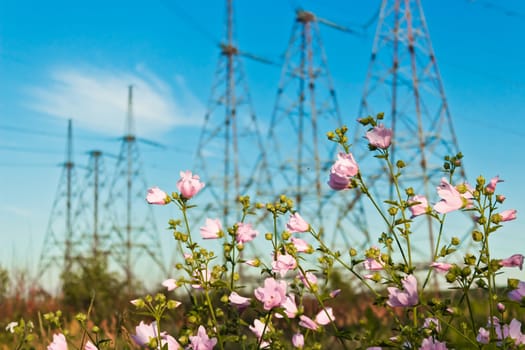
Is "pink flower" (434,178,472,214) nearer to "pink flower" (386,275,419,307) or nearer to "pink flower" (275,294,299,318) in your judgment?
"pink flower" (386,275,419,307)

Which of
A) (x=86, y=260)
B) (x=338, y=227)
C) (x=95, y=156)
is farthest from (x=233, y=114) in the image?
(x=95, y=156)

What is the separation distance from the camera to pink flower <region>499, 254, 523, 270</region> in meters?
2.27

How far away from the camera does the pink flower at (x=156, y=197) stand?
2.71 meters

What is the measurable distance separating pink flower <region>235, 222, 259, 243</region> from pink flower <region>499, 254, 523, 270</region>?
3.50 feet

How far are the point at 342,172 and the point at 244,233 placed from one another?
653 mm

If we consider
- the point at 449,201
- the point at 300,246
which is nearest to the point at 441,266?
the point at 449,201

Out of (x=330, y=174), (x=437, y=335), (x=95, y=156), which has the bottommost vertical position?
(x=437, y=335)

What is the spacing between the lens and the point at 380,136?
8.12 ft

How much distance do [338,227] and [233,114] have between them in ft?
18.9

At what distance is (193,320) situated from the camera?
2.62 metres

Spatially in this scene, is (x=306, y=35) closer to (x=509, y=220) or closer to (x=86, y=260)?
(x=86, y=260)

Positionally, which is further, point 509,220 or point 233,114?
point 233,114

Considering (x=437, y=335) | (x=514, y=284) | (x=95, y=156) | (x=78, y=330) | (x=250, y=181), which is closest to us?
(x=514, y=284)

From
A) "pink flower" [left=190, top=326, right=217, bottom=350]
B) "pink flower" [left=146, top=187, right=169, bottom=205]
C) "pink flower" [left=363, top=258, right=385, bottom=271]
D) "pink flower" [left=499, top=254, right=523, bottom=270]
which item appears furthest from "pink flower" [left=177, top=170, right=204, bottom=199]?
"pink flower" [left=499, top=254, right=523, bottom=270]
